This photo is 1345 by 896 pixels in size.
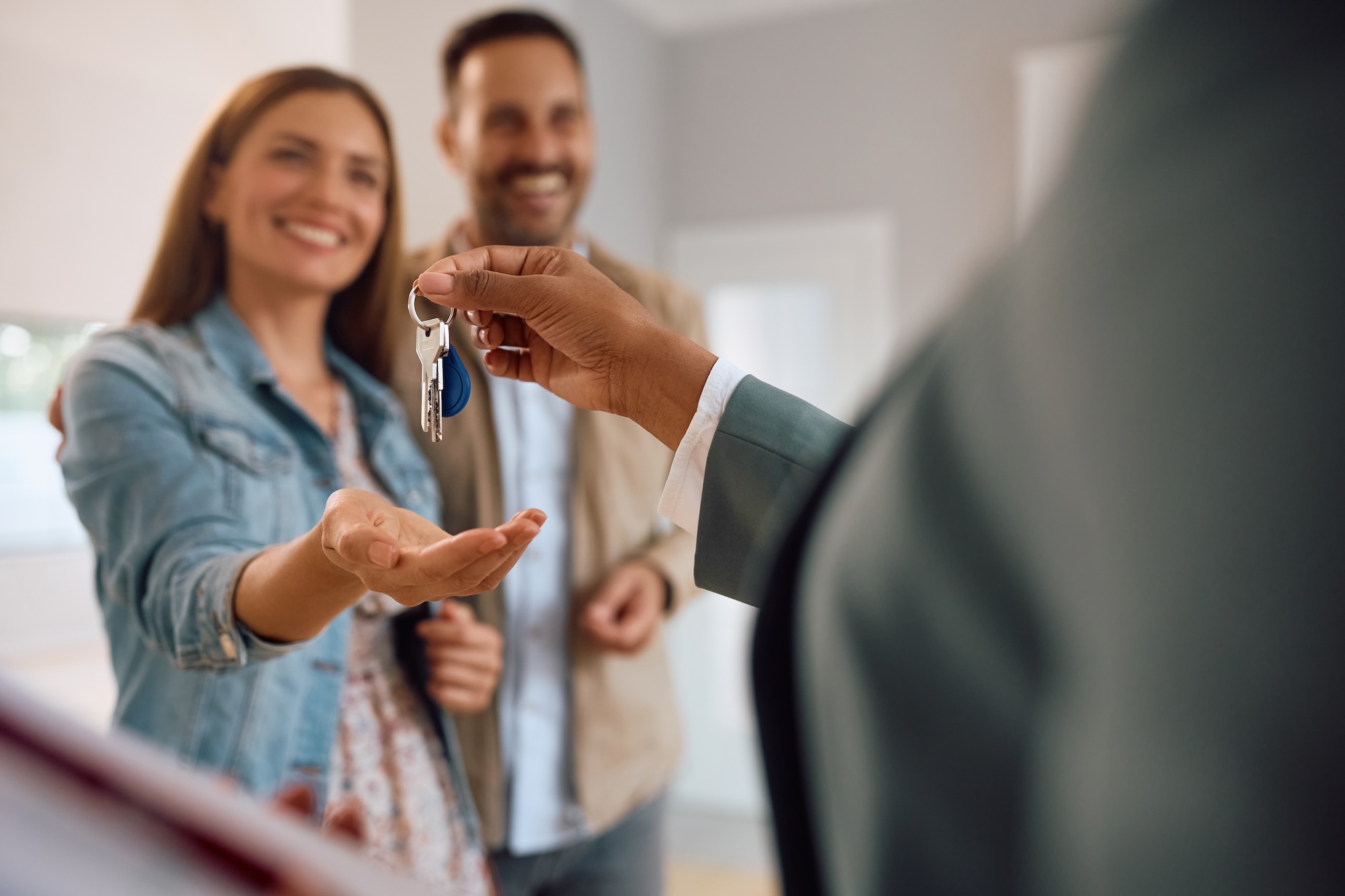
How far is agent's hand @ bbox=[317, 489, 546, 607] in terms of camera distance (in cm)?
30

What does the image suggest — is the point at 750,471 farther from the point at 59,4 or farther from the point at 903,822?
the point at 59,4

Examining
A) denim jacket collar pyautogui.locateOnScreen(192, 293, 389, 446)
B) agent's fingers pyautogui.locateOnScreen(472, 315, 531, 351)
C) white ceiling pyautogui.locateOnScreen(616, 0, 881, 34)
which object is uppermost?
white ceiling pyautogui.locateOnScreen(616, 0, 881, 34)

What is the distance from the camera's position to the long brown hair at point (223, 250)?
1.54ft

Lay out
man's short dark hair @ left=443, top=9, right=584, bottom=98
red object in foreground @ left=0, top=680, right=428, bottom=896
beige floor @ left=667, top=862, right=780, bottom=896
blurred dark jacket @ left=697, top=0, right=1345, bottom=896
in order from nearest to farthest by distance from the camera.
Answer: blurred dark jacket @ left=697, top=0, right=1345, bottom=896, red object in foreground @ left=0, top=680, right=428, bottom=896, man's short dark hair @ left=443, top=9, right=584, bottom=98, beige floor @ left=667, top=862, right=780, bottom=896

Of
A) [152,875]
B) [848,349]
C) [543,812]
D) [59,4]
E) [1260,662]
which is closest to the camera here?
[1260,662]

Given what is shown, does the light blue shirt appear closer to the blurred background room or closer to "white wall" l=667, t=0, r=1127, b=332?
the blurred background room

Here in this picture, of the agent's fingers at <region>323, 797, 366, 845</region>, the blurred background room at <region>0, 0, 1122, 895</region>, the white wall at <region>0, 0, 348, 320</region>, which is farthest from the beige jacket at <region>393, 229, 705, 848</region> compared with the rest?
the blurred background room at <region>0, 0, 1122, 895</region>

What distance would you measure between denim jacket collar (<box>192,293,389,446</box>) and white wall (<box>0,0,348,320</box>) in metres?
0.13

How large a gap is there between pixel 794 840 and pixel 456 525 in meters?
0.32

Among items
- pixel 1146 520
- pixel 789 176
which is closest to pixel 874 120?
pixel 789 176

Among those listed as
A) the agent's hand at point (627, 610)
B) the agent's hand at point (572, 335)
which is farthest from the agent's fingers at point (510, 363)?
the agent's hand at point (627, 610)

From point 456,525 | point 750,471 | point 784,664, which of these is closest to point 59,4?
point 456,525

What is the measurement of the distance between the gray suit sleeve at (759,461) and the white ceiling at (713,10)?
2.11 meters

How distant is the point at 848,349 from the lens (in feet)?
7.39
